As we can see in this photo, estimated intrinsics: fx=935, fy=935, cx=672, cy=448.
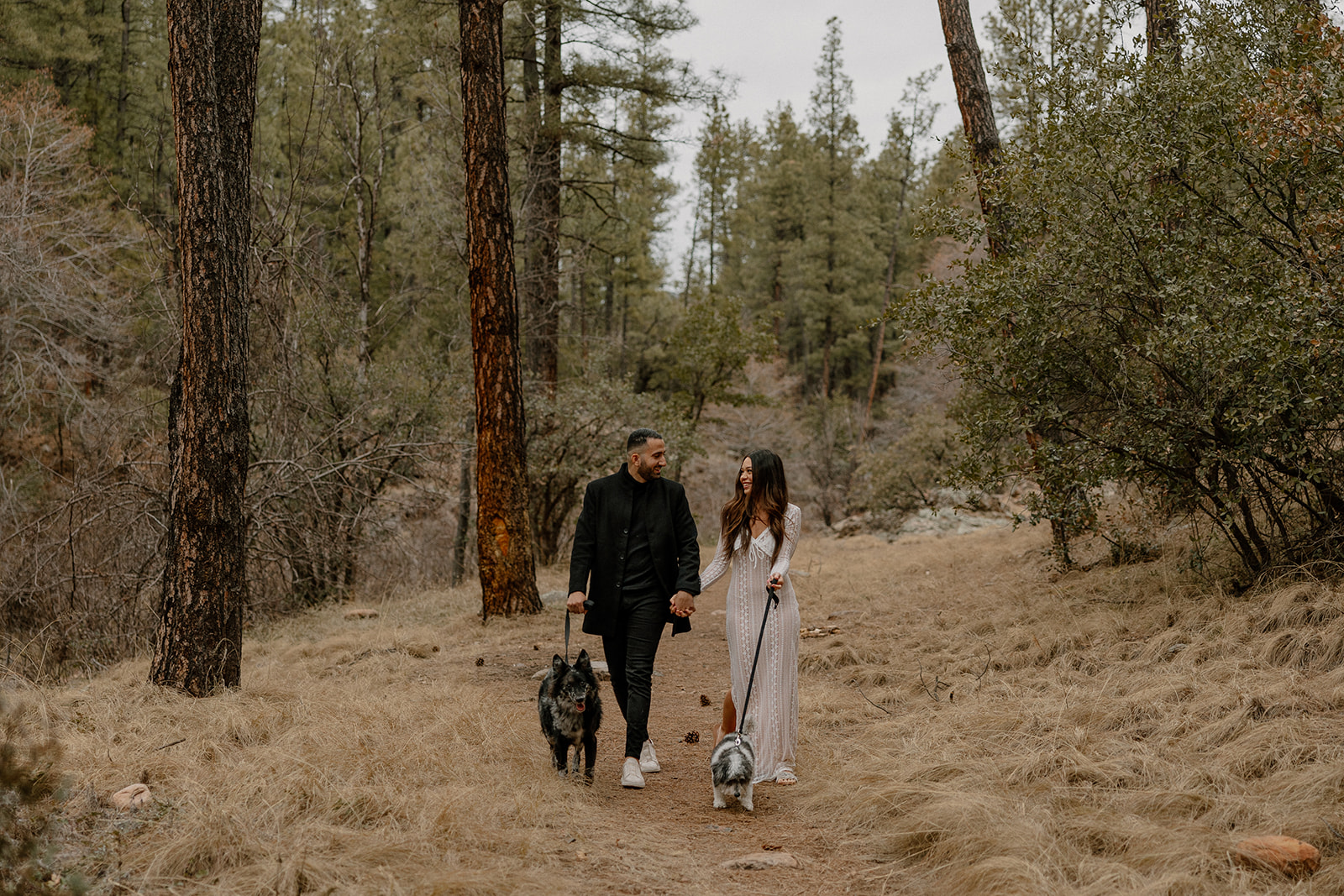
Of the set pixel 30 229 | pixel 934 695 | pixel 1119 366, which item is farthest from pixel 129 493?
pixel 1119 366

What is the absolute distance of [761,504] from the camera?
5363 millimetres

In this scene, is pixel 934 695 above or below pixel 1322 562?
below

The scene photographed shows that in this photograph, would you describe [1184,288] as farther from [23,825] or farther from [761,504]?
[23,825]

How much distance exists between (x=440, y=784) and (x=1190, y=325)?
5620 mm

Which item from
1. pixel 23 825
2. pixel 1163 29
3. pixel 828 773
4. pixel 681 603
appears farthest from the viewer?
pixel 1163 29

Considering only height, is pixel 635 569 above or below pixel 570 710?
above

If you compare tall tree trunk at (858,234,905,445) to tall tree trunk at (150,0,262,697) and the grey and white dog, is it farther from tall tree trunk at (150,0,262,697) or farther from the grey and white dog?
the grey and white dog

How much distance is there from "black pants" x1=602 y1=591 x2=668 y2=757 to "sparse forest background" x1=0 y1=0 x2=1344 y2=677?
406 cm

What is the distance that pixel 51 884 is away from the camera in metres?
2.98

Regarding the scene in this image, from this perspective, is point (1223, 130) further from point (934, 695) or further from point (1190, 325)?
point (934, 695)

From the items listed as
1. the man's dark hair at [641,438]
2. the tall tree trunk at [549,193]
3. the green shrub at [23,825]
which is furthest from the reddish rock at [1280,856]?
the tall tree trunk at [549,193]

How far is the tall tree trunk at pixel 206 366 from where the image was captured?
6.12 meters

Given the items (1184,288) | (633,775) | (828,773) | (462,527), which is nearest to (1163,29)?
(1184,288)

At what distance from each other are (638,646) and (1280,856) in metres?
2.96
